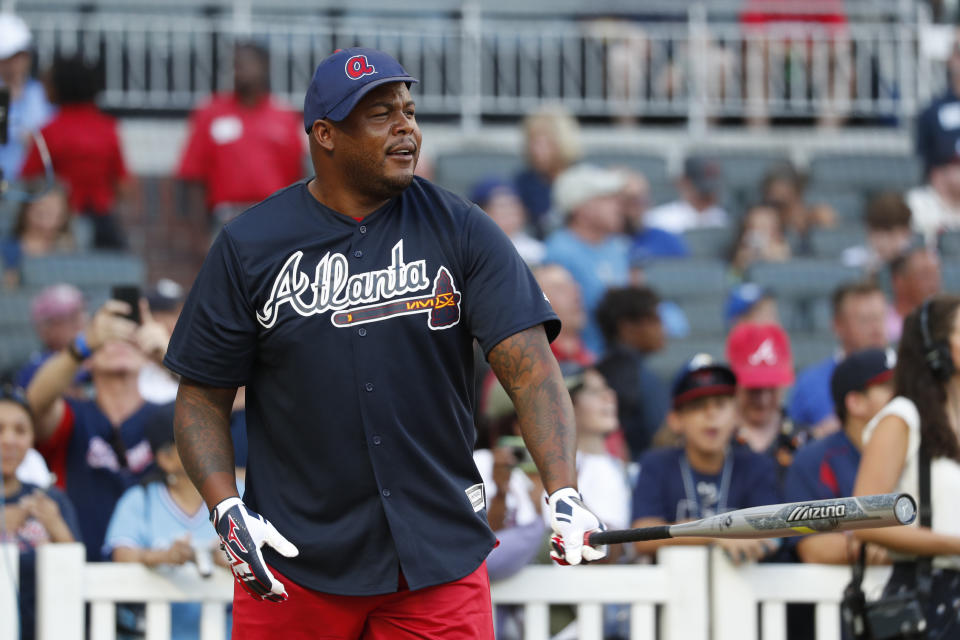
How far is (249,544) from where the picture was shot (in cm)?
333

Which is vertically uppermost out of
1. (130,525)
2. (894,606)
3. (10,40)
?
(10,40)

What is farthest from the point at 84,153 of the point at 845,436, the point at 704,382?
the point at 845,436

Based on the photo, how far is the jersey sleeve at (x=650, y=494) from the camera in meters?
5.34

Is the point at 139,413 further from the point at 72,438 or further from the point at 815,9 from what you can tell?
the point at 815,9

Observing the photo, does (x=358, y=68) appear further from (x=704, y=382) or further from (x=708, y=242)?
(x=708, y=242)

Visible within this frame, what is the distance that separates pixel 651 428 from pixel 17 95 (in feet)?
17.0

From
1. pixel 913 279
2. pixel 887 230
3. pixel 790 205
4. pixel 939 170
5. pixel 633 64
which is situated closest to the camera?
pixel 913 279

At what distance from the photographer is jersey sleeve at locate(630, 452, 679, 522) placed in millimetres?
5344

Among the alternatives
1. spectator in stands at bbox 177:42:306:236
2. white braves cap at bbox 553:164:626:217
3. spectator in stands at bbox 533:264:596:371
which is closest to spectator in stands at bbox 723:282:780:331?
white braves cap at bbox 553:164:626:217

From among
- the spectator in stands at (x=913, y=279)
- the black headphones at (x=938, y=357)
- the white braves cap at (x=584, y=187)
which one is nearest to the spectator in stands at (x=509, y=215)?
the white braves cap at (x=584, y=187)

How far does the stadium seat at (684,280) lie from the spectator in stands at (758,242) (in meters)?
0.42

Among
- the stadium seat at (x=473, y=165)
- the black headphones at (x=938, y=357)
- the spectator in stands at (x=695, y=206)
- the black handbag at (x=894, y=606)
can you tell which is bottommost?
the black handbag at (x=894, y=606)

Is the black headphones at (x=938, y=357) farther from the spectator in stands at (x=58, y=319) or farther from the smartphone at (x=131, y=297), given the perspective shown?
the spectator in stands at (x=58, y=319)

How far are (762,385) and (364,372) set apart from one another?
3402 mm
